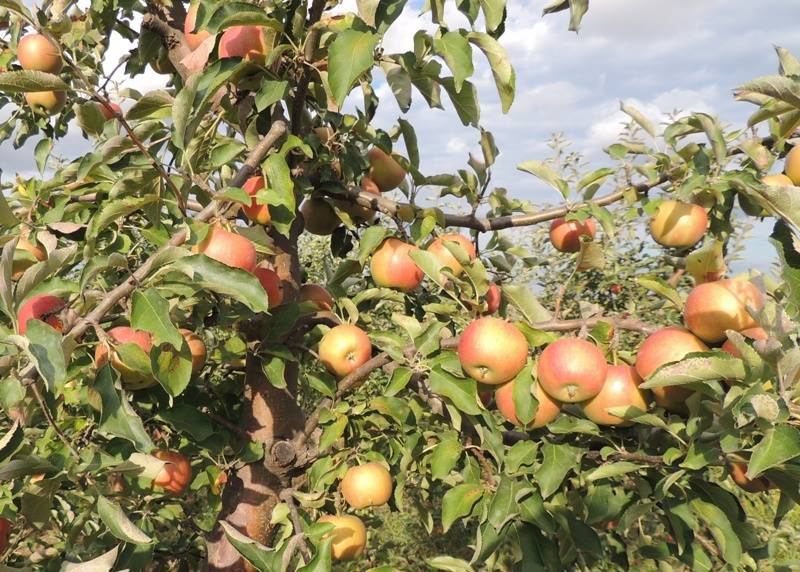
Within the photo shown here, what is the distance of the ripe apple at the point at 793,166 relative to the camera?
1.54 m

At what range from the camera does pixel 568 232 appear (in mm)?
2096

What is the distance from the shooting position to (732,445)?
1091 millimetres

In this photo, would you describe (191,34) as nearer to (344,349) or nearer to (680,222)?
(344,349)

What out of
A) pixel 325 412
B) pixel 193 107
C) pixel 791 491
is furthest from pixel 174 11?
pixel 791 491

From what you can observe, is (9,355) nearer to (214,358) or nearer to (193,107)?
(193,107)

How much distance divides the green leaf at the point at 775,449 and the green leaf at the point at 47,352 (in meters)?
1.10

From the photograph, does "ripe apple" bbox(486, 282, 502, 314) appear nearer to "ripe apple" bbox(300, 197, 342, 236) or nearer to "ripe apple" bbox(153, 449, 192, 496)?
"ripe apple" bbox(300, 197, 342, 236)

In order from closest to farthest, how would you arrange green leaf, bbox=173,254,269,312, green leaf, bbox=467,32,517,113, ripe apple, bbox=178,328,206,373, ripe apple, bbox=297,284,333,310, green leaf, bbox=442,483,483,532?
1. green leaf, bbox=173,254,269,312
2. green leaf, bbox=467,32,517,113
3. green leaf, bbox=442,483,483,532
4. ripe apple, bbox=178,328,206,373
5. ripe apple, bbox=297,284,333,310

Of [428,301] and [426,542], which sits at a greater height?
[428,301]

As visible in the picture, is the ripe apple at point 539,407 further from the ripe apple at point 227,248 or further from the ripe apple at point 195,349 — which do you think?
the ripe apple at point 195,349

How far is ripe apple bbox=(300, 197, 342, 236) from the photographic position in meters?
2.11

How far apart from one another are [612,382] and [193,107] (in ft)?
3.87

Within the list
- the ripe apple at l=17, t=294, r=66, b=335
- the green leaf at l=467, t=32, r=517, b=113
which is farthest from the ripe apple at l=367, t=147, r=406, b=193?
the ripe apple at l=17, t=294, r=66, b=335

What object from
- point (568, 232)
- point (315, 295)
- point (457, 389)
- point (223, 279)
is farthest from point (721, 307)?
point (315, 295)
